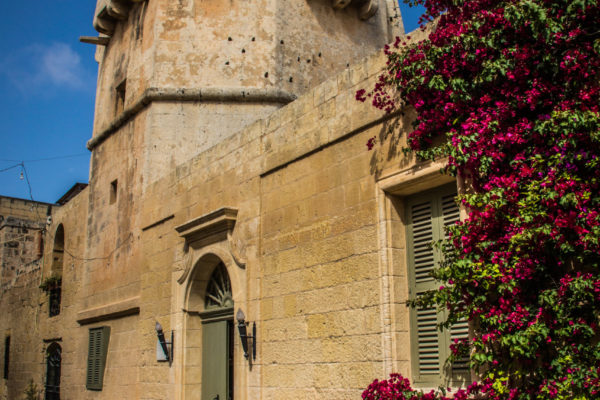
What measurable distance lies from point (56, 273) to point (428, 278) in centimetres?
Answer: 1201

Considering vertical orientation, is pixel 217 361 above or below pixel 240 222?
below

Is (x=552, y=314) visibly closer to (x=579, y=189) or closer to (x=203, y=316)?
(x=579, y=189)

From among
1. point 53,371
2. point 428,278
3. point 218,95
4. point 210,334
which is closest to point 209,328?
point 210,334

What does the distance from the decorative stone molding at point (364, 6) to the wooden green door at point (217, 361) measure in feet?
22.7

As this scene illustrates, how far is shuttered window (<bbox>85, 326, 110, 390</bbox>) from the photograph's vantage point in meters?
11.2

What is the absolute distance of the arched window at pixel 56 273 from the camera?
1543 cm

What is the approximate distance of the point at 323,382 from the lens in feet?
21.0

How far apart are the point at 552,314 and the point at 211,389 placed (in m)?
5.05

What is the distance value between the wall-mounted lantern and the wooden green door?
0.49 m

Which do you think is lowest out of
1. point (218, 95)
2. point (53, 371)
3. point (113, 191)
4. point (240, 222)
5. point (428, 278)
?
point (53, 371)

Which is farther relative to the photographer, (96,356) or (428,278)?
(96,356)

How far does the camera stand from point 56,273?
15.7 metres

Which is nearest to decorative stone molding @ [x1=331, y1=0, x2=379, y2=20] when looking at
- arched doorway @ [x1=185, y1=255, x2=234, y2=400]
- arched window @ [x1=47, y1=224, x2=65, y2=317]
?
arched doorway @ [x1=185, y1=255, x2=234, y2=400]

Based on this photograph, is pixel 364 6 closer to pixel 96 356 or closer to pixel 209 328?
pixel 209 328
